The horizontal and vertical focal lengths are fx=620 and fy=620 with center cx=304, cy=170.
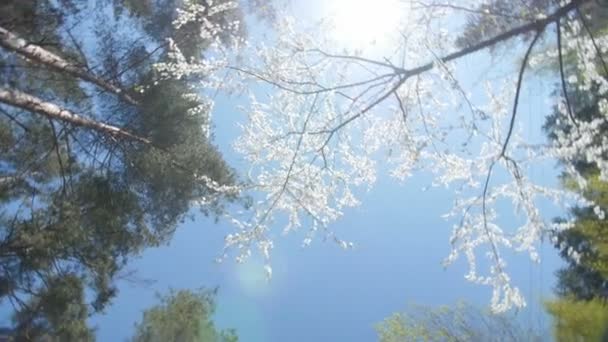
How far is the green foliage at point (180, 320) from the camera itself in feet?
46.1

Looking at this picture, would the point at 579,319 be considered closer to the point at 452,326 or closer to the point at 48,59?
the point at 452,326

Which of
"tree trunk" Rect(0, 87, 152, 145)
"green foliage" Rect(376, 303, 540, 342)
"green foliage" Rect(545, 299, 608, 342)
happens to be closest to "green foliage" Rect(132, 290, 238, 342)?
"green foliage" Rect(376, 303, 540, 342)

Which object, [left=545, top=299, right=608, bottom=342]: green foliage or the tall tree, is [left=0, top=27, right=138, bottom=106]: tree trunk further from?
[left=545, top=299, right=608, bottom=342]: green foliage

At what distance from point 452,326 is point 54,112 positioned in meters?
8.93

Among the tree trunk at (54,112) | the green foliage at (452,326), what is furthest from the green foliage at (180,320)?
the tree trunk at (54,112)

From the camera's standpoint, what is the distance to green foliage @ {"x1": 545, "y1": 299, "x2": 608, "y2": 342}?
301 inches

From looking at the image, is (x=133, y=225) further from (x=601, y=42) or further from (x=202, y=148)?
(x=601, y=42)

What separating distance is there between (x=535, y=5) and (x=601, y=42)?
0.51m

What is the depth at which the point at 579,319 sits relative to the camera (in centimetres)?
796

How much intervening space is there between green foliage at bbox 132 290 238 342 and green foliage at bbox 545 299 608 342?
8231mm

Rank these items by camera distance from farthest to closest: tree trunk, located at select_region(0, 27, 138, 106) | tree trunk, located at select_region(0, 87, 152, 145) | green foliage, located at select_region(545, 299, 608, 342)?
green foliage, located at select_region(545, 299, 608, 342), tree trunk, located at select_region(0, 87, 152, 145), tree trunk, located at select_region(0, 27, 138, 106)

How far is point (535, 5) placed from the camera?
4.19 metres

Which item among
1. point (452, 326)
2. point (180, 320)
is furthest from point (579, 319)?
point (180, 320)

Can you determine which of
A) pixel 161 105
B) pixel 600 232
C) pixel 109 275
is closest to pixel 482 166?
pixel 600 232
